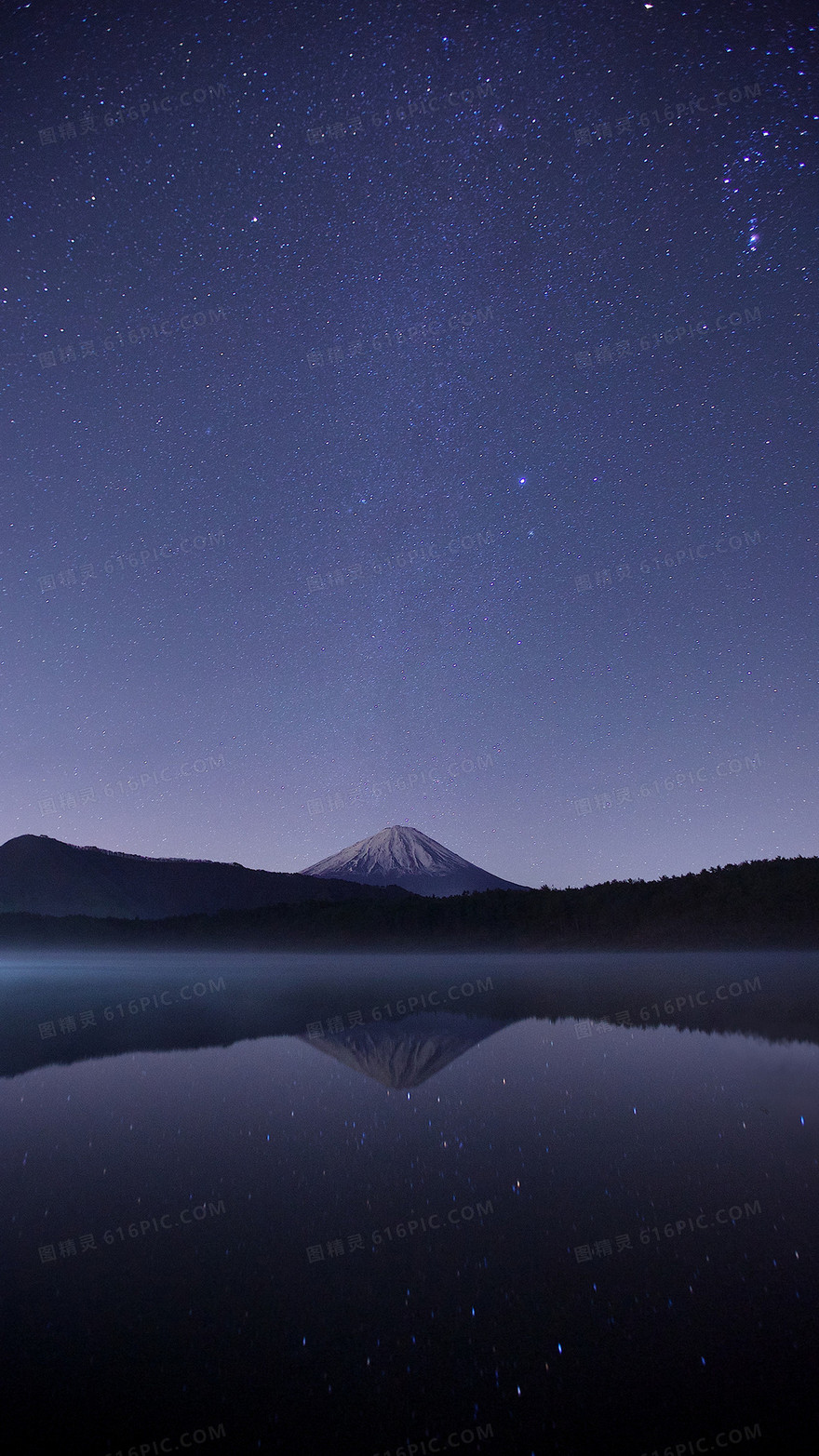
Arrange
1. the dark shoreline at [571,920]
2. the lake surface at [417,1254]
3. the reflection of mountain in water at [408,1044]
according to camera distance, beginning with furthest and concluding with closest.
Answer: the dark shoreline at [571,920]
the reflection of mountain in water at [408,1044]
the lake surface at [417,1254]

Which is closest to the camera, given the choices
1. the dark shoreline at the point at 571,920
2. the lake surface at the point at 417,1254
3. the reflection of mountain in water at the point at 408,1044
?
the lake surface at the point at 417,1254

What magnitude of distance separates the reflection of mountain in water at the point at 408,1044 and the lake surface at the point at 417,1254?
1.23 ft

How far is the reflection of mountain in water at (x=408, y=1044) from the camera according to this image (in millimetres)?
15172

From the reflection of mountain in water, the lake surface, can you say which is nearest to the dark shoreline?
the reflection of mountain in water

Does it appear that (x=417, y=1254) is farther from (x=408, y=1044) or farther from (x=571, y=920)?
(x=571, y=920)

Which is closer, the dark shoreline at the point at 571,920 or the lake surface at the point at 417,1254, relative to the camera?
the lake surface at the point at 417,1254

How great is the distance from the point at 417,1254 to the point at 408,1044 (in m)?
12.3

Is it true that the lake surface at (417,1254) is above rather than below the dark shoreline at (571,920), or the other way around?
above

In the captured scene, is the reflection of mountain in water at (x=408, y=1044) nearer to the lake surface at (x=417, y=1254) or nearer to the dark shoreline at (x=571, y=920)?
the lake surface at (x=417, y=1254)

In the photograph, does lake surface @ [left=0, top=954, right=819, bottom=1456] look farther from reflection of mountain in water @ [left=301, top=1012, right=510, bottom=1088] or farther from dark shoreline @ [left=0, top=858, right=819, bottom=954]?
dark shoreline @ [left=0, top=858, right=819, bottom=954]

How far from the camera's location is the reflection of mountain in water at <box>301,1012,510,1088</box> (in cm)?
1517

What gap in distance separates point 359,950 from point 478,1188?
93612 millimetres

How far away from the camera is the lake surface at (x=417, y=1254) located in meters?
4.56

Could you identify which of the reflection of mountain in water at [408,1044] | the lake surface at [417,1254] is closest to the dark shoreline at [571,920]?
the reflection of mountain in water at [408,1044]
